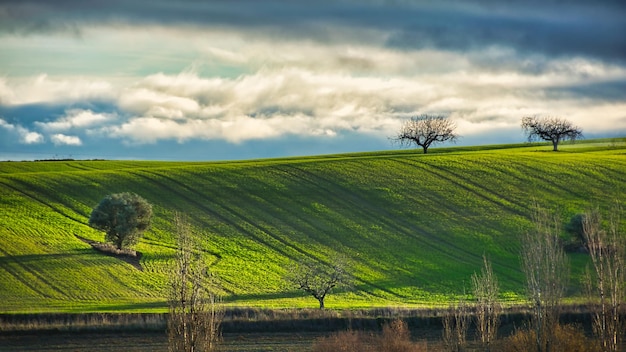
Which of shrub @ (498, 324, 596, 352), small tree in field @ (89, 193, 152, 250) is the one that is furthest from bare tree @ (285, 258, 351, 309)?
shrub @ (498, 324, 596, 352)

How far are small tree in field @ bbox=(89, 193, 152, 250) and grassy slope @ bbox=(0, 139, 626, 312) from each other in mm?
2131

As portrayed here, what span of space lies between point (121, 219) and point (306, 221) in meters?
21.2

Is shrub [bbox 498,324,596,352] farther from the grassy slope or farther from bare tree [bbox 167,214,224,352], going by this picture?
the grassy slope

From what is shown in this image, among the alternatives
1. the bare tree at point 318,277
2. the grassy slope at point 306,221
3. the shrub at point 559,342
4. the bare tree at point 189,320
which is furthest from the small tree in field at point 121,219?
the shrub at point 559,342

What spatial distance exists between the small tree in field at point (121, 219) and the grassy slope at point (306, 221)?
6.99 feet

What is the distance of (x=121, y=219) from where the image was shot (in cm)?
8175

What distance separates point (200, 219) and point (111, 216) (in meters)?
12.6

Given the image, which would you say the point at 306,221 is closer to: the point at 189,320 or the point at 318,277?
the point at 318,277

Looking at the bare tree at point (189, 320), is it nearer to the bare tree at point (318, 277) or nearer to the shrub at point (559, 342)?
the shrub at point (559, 342)

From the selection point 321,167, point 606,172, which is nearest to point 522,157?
point 606,172

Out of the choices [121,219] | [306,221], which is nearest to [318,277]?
[306,221]

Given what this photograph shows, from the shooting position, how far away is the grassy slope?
72.4 m

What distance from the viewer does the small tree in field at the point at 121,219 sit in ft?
268

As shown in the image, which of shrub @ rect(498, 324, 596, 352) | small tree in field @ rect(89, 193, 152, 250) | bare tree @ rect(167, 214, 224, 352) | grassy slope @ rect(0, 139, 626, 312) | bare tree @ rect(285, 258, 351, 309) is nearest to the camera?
bare tree @ rect(167, 214, 224, 352)
